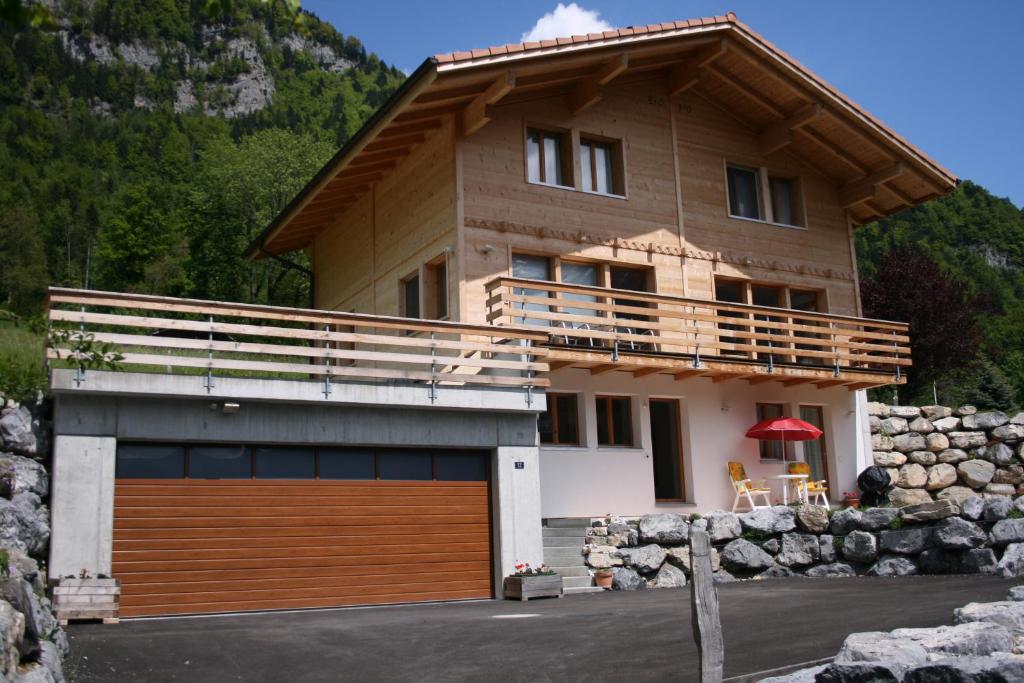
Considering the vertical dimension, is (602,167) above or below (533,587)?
above

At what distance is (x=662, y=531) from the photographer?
17.5m

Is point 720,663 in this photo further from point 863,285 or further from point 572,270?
point 863,285

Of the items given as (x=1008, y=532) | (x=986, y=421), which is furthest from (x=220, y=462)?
(x=986, y=421)

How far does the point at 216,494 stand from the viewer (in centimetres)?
1431

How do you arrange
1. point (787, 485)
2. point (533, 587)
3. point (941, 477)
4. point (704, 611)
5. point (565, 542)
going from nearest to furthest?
point (704, 611)
point (533, 587)
point (565, 542)
point (787, 485)
point (941, 477)

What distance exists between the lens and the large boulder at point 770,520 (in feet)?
60.7

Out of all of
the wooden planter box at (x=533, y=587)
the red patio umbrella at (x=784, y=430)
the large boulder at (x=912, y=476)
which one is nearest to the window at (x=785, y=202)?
the red patio umbrella at (x=784, y=430)

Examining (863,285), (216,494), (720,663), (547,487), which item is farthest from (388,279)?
(863,285)

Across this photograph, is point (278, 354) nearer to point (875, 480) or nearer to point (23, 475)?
point (23, 475)

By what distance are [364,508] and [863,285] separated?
23.3 m

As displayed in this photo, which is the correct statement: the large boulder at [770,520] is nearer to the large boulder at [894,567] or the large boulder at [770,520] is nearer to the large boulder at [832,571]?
the large boulder at [832,571]

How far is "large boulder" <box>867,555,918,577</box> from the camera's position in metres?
17.8

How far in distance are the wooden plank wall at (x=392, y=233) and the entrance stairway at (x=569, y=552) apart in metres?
4.09

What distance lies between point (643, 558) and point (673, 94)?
31.2 ft
